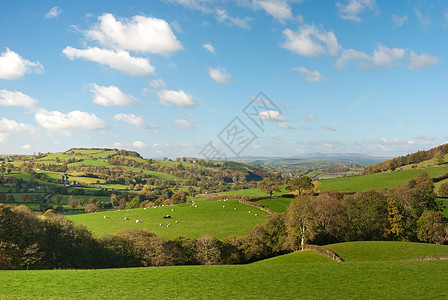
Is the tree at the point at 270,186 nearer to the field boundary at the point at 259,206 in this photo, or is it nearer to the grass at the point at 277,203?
the grass at the point at 277,203

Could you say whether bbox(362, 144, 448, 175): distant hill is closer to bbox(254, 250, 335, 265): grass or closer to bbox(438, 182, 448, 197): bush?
bbox(438, 182, 448, 197): bush

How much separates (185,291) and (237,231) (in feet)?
131

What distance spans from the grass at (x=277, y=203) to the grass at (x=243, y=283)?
167 feet

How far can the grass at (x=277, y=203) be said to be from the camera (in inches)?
3053

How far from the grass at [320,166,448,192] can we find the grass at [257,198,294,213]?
26.0 metres

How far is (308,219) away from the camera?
48.7m

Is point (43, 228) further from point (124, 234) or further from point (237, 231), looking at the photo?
point (237, 231)

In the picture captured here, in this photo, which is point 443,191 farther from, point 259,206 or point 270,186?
point 259,206

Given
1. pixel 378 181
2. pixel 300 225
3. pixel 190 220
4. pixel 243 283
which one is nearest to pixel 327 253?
pixel 300 225

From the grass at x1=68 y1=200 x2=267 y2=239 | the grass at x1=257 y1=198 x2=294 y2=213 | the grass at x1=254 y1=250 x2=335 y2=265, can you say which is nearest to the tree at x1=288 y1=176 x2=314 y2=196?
the grass at x1=257 y1=198 x2=294 y2=213

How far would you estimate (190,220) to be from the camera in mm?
67250

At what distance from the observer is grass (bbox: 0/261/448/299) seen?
1831 cm

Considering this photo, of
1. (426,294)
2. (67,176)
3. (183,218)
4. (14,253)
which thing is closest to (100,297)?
(14,253)

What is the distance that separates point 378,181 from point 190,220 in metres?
77.4
